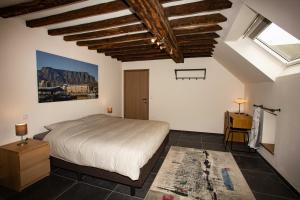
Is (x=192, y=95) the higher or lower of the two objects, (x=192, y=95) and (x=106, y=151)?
the higher

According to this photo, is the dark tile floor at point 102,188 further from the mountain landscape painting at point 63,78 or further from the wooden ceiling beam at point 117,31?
the wooden ceiling beam at point 117,31

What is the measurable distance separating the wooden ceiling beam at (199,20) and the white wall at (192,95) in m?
2.79

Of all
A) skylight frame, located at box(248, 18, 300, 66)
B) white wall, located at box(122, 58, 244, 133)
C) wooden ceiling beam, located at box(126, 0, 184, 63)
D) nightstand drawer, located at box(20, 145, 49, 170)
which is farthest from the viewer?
white wall, located at box(122, 58, 244, 133)

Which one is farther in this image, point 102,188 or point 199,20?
point 199,20

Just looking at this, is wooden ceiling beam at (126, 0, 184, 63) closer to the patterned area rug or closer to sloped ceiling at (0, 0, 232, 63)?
sloped ceiling at (0, 0, 232, 63)

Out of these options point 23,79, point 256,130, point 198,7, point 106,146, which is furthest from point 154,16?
point 256,130

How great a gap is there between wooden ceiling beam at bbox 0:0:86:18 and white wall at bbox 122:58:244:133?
388cm

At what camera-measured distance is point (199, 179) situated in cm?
250

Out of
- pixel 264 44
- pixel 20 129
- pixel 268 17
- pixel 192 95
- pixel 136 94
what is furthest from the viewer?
pixel 136 94

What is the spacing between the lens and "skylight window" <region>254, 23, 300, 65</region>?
2346 mm

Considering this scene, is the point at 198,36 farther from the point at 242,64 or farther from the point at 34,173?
the point at 34,173

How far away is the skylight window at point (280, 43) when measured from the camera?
2346 mm

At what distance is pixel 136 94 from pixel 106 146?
384 centimetres

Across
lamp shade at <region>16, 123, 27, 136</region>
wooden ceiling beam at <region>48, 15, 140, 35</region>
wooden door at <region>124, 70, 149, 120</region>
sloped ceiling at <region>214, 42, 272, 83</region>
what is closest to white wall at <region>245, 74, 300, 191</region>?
sloped ceiling at <region>214, 42, 272, 83</region>
